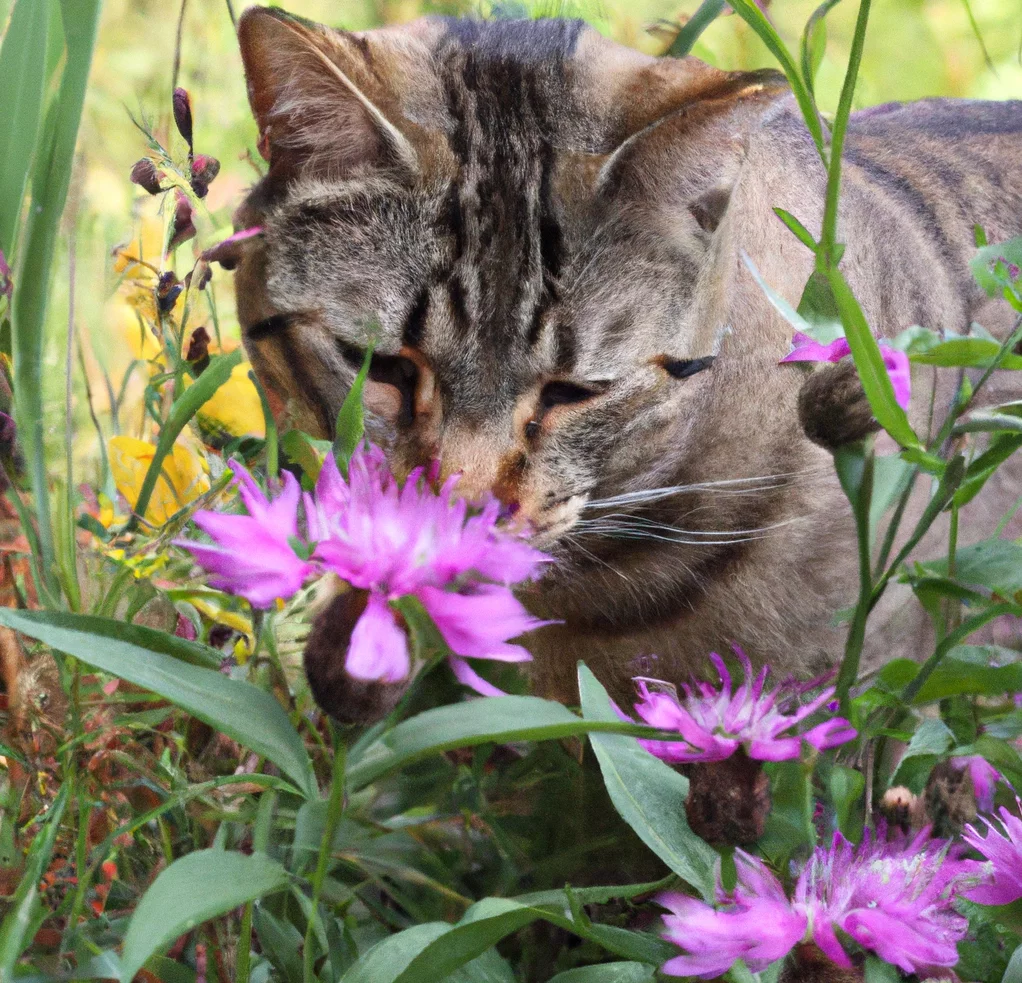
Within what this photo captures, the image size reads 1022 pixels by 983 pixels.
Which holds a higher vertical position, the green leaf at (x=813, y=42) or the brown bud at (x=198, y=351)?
the green leaf at (x=813, y=42)

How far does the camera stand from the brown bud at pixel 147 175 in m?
0.64

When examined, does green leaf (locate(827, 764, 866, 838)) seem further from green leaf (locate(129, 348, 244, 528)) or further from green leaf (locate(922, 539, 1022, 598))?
green leaf (locate(129, 348, 244, 528))

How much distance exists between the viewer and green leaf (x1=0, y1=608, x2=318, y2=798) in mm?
400

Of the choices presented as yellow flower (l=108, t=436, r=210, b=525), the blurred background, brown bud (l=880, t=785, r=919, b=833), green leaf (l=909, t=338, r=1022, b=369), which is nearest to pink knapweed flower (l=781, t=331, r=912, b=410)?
green leaf (l=909, t=338, r=1022, b=369)

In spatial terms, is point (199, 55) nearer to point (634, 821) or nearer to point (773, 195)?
point (773, 195)

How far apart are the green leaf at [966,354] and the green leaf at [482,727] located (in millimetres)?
204

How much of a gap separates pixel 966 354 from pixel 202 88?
3.80 ft

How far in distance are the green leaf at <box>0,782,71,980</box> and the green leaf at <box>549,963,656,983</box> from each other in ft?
0.71

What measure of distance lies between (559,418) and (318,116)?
0.27 meters

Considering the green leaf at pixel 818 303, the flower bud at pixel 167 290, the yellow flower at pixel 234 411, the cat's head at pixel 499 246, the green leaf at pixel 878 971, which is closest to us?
the green leaf at pixel 878 971

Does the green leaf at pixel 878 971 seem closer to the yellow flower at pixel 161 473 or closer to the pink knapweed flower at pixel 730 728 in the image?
the pink knapweed flower at pixel 730 728

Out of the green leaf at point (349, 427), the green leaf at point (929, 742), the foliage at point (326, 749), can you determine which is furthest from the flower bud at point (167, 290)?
the green leaf at point (929, 742)

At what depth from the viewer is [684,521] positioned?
3.11 feet

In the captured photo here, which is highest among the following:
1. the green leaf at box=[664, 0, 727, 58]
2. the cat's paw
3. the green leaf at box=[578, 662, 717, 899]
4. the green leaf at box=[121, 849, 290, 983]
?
the green leaf at box=[664, 0, 727, 58]
